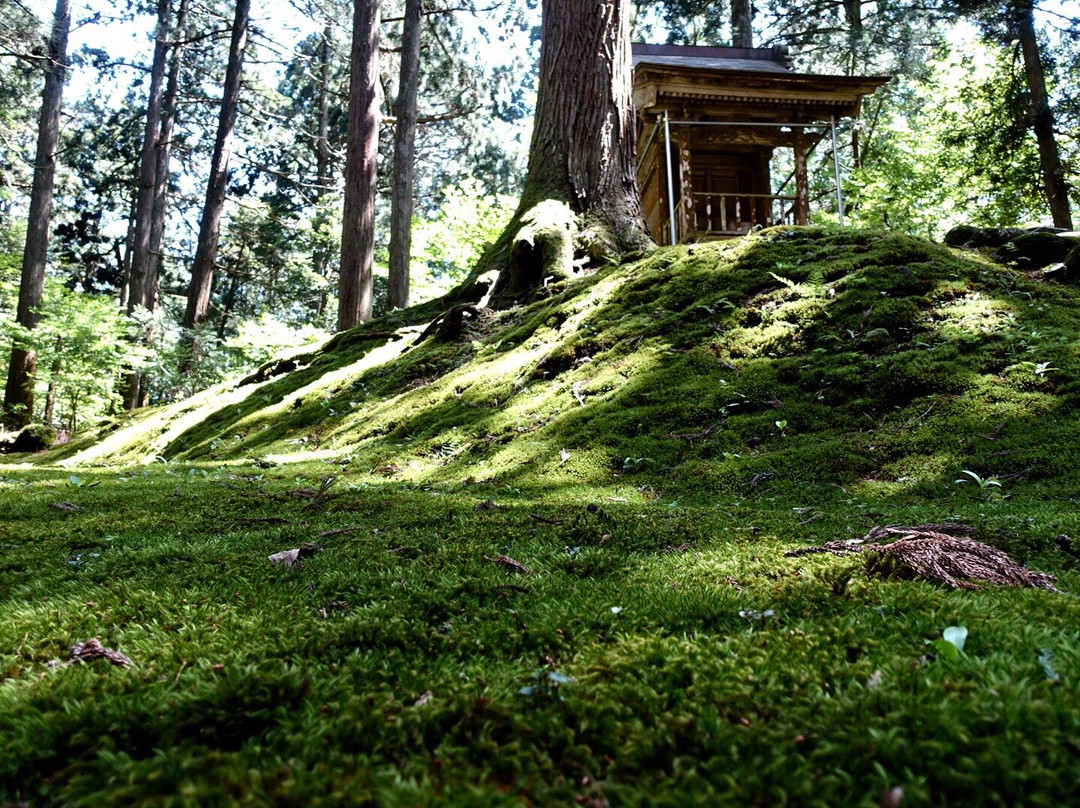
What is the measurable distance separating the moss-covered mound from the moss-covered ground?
3 centimetres

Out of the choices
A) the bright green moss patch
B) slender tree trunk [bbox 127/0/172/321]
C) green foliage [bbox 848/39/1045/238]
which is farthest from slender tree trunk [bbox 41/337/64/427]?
green foliage [bbox 848/39/1045/238]

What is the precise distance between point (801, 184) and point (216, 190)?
49.7 feet

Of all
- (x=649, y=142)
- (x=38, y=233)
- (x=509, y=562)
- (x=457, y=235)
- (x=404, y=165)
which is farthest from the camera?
(x=457, y=235)

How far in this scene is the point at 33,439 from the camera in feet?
39.1

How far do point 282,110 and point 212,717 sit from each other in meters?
27.5

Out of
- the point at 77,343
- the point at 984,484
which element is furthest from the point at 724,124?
the point at 77,343

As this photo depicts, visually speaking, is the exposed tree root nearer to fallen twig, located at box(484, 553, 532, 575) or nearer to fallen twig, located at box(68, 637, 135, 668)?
fallen twig, located at box(484, 553, 532, 575)

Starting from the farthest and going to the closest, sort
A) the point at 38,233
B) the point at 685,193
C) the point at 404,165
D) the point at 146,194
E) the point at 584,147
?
1. the point at 146,194
2. the point at 38,233
3. the point at 404,165
4. the point at 685,193
5. the point at 584,147

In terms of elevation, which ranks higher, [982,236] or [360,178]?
[360,178]

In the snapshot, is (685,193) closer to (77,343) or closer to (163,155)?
(77,343)

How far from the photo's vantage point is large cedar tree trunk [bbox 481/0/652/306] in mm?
7340

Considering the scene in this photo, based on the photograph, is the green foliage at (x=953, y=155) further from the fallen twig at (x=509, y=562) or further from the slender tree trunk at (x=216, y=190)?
the slender tree trunk at (x=216, y=190)

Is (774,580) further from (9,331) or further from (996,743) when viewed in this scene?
(9,331)

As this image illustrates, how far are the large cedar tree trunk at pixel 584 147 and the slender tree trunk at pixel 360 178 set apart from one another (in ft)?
16.1
